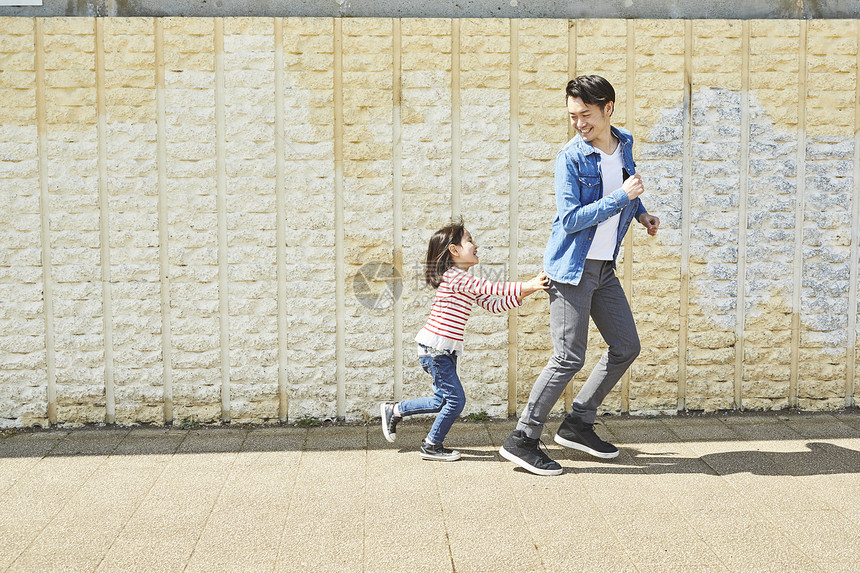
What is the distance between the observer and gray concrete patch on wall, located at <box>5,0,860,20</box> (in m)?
5.11

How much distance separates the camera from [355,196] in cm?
511

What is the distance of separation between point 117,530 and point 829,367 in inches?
178

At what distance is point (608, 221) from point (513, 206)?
1065 millimetres

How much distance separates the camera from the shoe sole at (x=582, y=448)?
14.6ft

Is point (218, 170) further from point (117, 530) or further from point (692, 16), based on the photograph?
point (692, 16)

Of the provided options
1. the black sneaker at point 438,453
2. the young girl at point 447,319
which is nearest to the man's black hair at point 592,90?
the young girl at point 447,319

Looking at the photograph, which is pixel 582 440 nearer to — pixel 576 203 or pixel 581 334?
pixel 581 334

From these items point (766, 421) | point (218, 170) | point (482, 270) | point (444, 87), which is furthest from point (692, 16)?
point (218, 170)

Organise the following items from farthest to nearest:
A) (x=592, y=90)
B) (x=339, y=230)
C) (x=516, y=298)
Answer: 1. (x=339, y=230)
2. (x=516, y=298)
3. (x=592, y=90)

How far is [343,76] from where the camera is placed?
5055mm

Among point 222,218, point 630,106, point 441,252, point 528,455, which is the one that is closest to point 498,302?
point 441,252

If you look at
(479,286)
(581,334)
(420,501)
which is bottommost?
(420,501)

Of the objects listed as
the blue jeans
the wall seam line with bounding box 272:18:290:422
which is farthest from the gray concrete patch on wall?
the blue jeans

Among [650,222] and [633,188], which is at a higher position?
[633,188]
